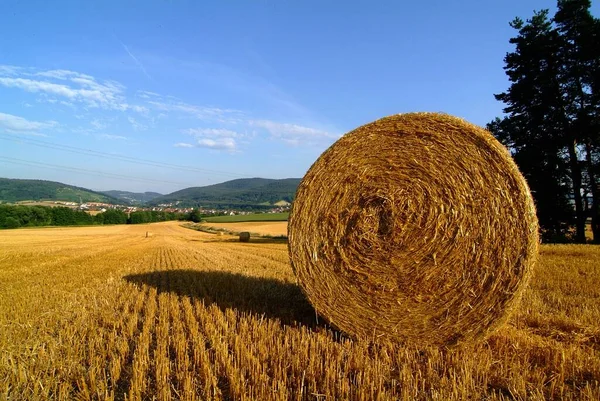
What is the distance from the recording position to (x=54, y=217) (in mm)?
60312

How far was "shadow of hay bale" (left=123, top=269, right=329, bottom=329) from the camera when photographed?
4.91 m

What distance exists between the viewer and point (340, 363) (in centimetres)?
334

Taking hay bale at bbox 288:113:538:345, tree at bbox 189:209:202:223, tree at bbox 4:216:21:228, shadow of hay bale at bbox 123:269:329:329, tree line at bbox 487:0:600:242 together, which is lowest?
tree at bbox 4:216:21:228

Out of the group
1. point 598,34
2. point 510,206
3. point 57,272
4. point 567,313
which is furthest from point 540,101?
point 57,272

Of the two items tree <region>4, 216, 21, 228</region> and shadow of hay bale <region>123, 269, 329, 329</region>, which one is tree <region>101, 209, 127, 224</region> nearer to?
tree <region>4, 216, 21, 228</region>

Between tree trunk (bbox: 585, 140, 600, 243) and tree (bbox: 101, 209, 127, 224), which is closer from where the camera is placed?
tree trunk (bbox: 585, 140, 600, 243)

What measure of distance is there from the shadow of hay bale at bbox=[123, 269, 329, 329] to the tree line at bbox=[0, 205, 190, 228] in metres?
59.5

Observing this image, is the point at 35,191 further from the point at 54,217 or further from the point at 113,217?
the point at 54,217

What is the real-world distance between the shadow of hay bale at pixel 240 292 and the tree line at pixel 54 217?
2344 inches

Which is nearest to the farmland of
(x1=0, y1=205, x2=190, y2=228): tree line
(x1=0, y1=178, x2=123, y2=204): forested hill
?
(x1=0, y1=205, x2=190, y2=228): tree line

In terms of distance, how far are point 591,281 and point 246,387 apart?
6898 mm

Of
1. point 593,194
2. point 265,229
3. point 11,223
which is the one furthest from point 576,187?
point 11,223

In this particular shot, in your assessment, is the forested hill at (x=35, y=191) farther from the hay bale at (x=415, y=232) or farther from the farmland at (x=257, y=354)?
the hay bale at (x=415, y=232)

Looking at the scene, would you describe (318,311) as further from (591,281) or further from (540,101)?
(540,101)
